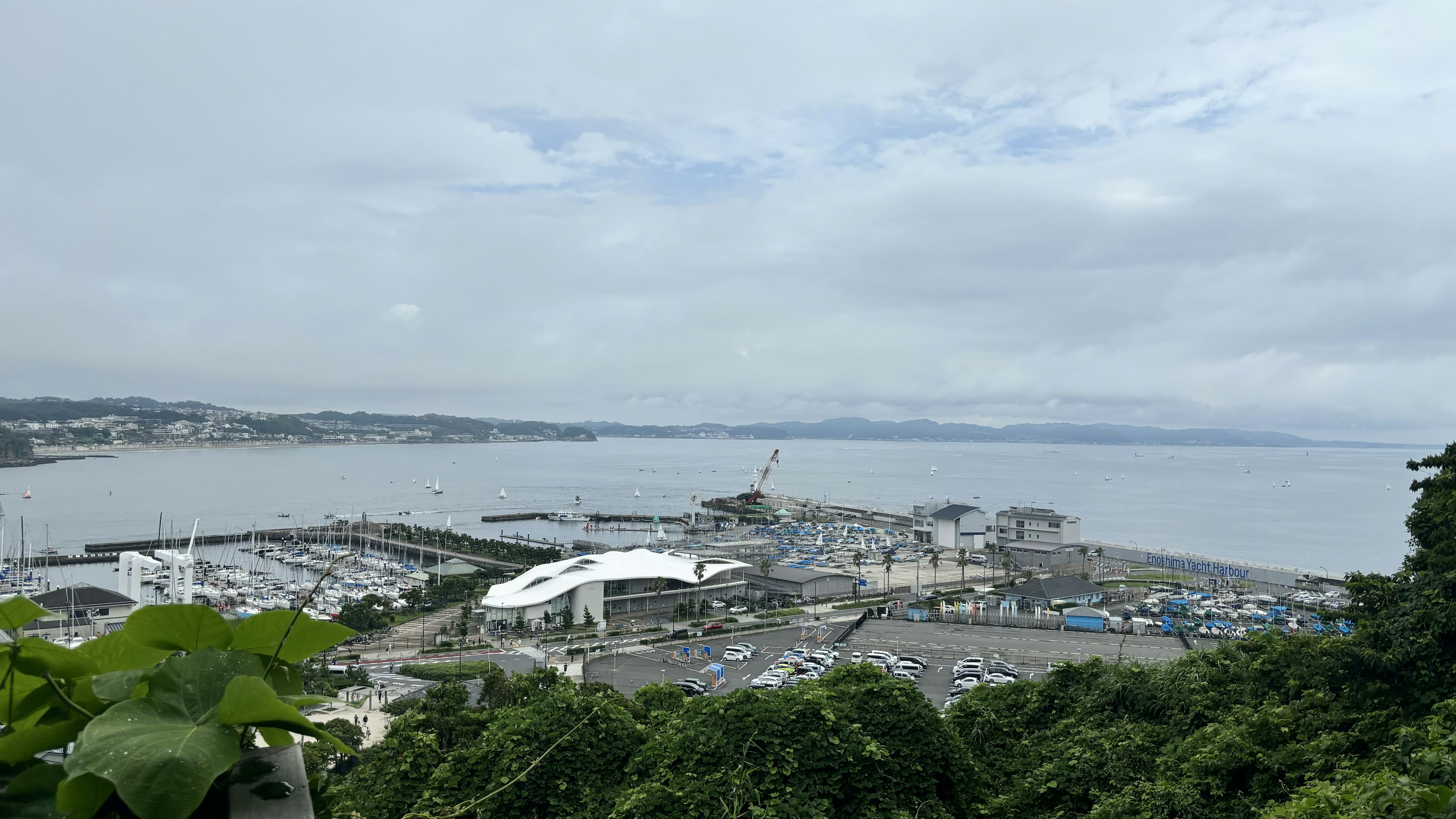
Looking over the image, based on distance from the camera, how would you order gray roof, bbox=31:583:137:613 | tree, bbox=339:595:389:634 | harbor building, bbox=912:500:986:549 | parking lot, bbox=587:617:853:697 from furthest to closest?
harbor building, bbox=912:500:986:549 → tree, bbox=339:595:389:634 → gray roof, bbox=31:583:137:613 → parking lot, bbox=587:617:853:697

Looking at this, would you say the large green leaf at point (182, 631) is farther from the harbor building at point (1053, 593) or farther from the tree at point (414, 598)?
the tree at point (414, 598)

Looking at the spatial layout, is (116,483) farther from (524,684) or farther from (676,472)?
(524,684)

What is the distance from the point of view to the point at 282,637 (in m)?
0.77

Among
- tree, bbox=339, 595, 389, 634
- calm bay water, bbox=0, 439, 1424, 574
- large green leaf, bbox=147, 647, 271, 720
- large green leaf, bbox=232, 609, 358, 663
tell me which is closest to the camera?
large green leaf, bbox=147, 647, 271, 720

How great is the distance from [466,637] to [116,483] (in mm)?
71373

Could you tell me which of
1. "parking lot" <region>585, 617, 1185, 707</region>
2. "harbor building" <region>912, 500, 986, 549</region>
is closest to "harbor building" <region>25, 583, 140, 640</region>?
"parking lot" <region>585, 617, 1185, 707</region>

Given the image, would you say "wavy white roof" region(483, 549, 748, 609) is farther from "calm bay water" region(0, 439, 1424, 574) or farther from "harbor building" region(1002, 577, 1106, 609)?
"calm bay water" region(0, 439, 1424, 574)

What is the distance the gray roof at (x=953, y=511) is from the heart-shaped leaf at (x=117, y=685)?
46165mm

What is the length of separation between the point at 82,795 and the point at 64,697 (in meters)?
0.11

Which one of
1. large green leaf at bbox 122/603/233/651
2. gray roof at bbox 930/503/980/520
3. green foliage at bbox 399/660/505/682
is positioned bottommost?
green foliage at bbox 399/660/505/682

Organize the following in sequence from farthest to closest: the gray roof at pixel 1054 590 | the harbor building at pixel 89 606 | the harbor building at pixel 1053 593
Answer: the gray roof at pixel 1054 590
the harbor building at pixel 1053 593
the harbor building at pixel 89 606

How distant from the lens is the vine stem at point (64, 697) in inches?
26.0

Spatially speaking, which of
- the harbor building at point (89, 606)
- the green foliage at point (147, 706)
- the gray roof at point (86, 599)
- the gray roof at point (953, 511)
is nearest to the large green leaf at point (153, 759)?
the green foliage at point (147, 706)

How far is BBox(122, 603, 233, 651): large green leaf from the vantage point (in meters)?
0.73
